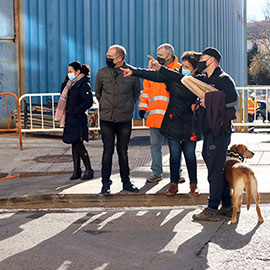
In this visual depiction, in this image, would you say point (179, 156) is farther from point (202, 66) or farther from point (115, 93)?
point (202, 66)

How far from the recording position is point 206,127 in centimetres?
589

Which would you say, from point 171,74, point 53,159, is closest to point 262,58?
point 53,159

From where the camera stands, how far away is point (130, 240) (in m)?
5.30

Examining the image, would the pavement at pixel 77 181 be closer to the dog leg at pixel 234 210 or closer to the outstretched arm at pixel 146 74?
the dog leg at pixel 234 210

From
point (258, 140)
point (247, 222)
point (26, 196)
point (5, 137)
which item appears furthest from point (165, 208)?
point (5, 137)

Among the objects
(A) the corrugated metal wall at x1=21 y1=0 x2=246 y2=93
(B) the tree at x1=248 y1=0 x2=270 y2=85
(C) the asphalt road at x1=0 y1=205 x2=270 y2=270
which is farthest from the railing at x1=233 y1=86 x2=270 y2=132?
(B) the tree at x1=248 y1=0 x2=270 y2=85

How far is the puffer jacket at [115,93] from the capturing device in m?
6.85

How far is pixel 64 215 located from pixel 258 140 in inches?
243

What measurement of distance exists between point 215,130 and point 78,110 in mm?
2403

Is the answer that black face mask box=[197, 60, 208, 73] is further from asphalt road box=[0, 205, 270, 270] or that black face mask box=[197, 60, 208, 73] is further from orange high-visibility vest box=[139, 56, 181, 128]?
asphalt road box=[0, 205, 270, 270]

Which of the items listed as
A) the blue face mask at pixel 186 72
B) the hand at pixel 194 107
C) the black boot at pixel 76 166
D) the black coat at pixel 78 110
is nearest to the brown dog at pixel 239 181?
the hand at pixel 194 107

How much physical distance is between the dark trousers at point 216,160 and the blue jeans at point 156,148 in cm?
155

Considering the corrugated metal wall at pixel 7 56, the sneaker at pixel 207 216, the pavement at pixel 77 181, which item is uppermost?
the corrugated metal wall at pixel 7 56

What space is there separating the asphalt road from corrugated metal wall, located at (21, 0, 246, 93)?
823 cm
